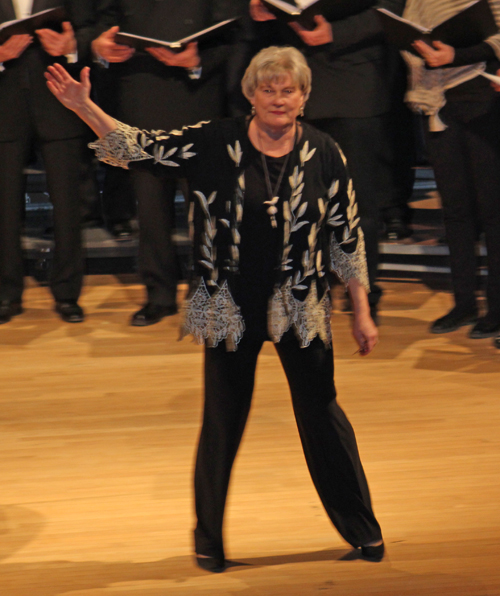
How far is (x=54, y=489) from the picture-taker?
96.0 inches

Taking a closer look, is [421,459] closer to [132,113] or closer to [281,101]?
[281,101]

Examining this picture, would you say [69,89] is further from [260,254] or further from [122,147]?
[260,254]

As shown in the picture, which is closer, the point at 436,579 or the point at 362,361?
the point at 436,579

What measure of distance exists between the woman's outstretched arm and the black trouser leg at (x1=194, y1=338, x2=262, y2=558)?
53 centimetres

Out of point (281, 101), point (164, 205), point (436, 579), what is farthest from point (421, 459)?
point (164, 205)

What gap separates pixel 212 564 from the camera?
2.04 m

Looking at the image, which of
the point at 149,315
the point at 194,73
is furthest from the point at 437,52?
the point at 149,315

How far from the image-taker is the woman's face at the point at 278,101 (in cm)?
187

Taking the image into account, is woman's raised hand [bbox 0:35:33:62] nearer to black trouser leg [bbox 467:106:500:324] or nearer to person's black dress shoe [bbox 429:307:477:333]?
black trouser leg [bbox 467:106:500:324]

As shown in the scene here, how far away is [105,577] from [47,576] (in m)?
0.13

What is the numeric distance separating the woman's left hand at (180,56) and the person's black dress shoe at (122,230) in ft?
3.84

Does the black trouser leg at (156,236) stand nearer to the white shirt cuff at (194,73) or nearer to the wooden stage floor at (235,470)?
the wooden stage floor at (235,470)

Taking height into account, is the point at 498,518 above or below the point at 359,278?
below

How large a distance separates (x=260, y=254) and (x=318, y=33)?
1844mm
